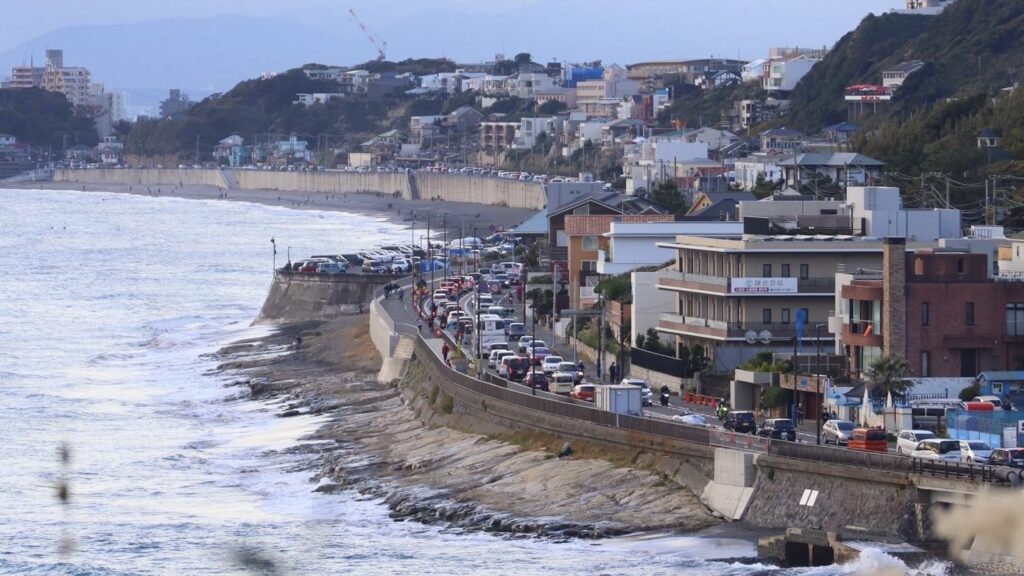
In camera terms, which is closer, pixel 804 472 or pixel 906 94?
pixel 804 472

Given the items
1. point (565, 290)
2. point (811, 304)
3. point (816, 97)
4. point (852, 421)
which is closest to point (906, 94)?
point (816, 97)

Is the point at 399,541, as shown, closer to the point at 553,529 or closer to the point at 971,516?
the point at 553,529

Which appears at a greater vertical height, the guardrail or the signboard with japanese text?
the signboard with japanese text

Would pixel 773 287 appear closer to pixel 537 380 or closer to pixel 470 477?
pixel 537 380

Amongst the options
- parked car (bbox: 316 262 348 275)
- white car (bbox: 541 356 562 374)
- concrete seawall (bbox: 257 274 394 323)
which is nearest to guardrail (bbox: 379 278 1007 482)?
white car (bbox: 541 356 562 374)

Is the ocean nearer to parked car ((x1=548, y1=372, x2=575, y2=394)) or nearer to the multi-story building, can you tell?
parked car ((x1=548, y1=372, x2=575, y2=394))

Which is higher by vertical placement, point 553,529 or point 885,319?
point 885,319

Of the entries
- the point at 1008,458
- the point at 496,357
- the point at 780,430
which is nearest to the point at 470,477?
the point at 780,430
